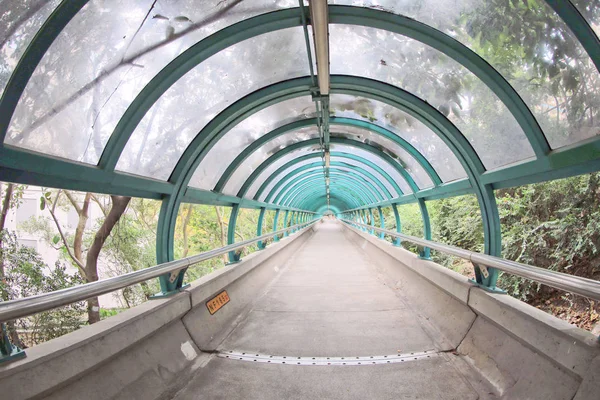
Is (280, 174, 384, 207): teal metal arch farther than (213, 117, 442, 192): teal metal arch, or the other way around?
(280, 174, 384, 207): teal metal arch

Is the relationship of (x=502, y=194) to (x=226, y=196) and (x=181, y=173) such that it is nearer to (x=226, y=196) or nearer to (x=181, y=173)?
(x=226, y=196)

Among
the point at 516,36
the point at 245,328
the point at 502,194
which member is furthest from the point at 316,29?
the point at 502,194

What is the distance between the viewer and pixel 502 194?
10.4 meters

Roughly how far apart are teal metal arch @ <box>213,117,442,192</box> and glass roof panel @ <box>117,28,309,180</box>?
1.55 meters

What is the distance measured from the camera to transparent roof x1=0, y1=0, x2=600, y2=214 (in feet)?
7.24

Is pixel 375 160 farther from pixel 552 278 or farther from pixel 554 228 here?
pixel 552 278

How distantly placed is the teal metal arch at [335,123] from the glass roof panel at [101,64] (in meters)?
2.75

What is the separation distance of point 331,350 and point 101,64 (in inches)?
130

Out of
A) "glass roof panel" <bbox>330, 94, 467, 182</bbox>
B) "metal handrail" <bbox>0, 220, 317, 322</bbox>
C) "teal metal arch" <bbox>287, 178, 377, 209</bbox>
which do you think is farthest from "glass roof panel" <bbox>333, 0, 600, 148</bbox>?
"teal metal arch" <bbox>287, 178, 377, 209</bbox>

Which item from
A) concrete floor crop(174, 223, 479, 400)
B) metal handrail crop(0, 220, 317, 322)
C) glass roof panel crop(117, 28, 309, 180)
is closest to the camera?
metal handrail crop(0, 220, 317, 322)

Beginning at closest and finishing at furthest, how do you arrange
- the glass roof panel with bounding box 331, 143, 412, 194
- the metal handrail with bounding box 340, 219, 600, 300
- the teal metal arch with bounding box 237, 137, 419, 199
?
the metal handrail with bounding box 340, 219, 600, 300
the teal metal arch with bounding box 237, 137, 419, 199
the glass roof panel with bounding box 331, 143, 412, 194

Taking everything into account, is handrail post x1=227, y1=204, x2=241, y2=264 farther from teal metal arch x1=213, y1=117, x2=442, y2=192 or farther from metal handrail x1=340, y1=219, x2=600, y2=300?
metal handrail x1=340, y1=219, x2=600, y2=300

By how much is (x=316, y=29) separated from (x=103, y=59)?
5.59ft

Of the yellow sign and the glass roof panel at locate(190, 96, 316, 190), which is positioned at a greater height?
the glass roof panel at locate(190, 96, 316, 190)
